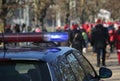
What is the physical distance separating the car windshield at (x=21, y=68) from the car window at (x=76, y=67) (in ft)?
2.66

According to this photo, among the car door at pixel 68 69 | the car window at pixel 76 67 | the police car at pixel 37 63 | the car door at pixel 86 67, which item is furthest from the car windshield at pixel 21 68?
the car door at pixel 86 67

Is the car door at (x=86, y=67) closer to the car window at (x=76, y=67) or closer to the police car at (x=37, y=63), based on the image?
the car window at (x=76, y=67)

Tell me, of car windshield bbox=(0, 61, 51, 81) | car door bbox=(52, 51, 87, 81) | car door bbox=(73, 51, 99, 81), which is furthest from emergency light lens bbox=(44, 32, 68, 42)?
car windshield bbox=(0, 61, 51, 81)

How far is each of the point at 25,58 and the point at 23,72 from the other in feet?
0.84

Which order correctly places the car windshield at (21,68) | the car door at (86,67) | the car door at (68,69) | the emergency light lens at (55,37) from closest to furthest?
the car windshield at (21,68) → the car door at (68,69) → the emergency light lens at (55,37) → the car door at (86,67)

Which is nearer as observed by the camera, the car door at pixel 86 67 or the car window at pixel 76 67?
the car window at pixel 76 67

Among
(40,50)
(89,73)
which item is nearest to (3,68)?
(40,50)

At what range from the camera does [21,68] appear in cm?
532

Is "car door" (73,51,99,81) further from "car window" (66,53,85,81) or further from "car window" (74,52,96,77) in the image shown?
"car window" (66,53,85,81)

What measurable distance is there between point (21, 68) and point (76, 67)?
1.09m

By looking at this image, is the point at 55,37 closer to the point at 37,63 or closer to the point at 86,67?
the point at 86,67

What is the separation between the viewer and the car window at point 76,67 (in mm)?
6028

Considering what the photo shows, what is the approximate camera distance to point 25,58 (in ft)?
17.2

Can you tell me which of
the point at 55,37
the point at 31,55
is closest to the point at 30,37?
the point at 55,37
